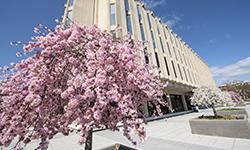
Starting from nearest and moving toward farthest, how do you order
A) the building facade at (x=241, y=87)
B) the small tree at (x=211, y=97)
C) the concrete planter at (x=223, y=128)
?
the concrete planter at (x=223, y=128) → the small tree at (x=211, y=97) → the building facade at (x=241, y=87)

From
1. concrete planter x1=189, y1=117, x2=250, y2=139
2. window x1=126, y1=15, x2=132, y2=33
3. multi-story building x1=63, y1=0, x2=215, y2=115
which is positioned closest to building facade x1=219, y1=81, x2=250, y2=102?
multi-story building x1=63, y1=0, x2=215, y2=115

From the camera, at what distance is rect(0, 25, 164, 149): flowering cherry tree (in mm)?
2912

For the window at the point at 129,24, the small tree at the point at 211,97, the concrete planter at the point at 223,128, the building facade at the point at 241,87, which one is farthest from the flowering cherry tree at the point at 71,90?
the building facade at the point at 241,87

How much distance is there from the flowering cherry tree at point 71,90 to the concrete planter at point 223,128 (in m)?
6.49

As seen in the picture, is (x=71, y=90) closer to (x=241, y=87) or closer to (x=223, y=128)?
(x=223, y=128)

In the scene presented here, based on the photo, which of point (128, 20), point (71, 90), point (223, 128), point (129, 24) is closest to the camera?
point (71, 90)

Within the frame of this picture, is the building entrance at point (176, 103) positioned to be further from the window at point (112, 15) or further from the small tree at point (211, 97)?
the small tree at point (211, 97)

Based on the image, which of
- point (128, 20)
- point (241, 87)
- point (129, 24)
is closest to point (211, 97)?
point (129, 24)

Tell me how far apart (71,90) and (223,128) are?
26.7 ft

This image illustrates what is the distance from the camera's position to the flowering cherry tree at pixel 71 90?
291cm

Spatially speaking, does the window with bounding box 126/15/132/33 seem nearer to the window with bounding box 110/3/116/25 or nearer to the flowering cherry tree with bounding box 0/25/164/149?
the window with bounding box 110/3/116/25

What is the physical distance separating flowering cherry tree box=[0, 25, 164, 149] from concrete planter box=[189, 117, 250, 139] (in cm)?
649

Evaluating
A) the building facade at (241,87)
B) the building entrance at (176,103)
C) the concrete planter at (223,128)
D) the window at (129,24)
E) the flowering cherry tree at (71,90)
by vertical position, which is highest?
the window at (129,24)

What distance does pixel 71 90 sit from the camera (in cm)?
294
